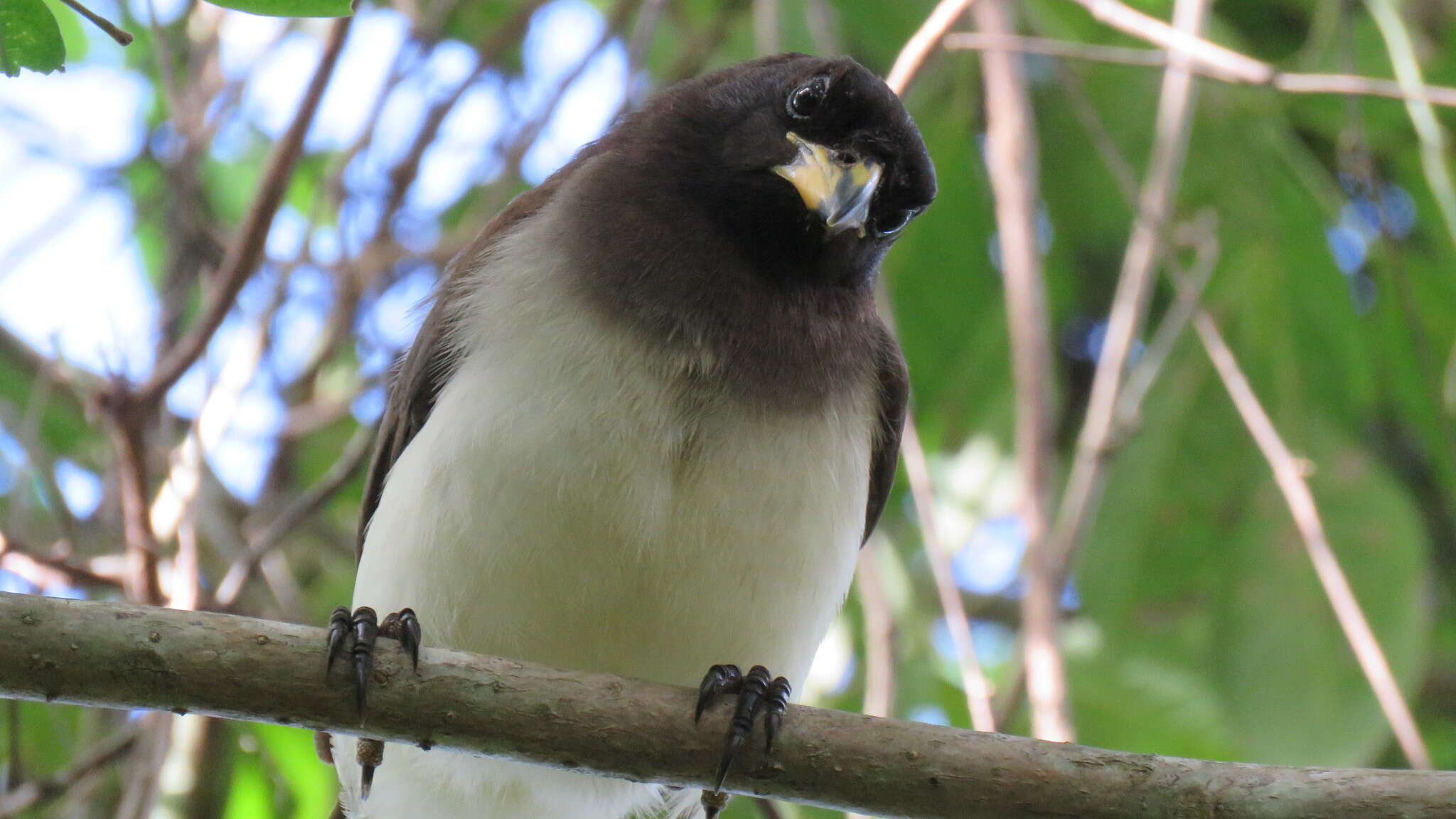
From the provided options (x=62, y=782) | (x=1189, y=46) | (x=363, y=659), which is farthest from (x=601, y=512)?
(x=1189, y=46)

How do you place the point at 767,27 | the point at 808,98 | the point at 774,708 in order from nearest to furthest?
the point at 774,708, the point at 808,98, the point at 767,27

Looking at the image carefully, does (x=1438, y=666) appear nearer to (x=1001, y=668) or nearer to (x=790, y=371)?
(x=1001, y=668)

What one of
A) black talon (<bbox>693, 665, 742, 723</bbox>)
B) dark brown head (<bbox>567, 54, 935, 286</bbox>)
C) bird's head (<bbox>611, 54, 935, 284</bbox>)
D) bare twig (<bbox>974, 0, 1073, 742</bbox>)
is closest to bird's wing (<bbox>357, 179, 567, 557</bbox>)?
dark brown head (<bbox>567, 54, 935, 286</bbox>)

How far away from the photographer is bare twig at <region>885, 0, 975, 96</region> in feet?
12.7

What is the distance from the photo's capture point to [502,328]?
3.49 m

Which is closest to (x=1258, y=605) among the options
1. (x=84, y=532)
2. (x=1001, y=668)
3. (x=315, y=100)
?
(x=1001, y=668)

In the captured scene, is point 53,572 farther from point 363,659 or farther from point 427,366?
point 363,659

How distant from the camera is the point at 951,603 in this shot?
3.92 metres

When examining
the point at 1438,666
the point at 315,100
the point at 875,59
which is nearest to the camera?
the point at 315,100

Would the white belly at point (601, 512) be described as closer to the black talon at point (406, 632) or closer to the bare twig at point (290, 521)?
the black talon at point (406, 632)

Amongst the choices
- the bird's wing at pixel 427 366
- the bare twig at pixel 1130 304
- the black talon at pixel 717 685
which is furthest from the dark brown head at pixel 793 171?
the black talon at pixel 717 685

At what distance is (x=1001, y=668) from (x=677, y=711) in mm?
4051

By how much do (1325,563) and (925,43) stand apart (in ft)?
5.39

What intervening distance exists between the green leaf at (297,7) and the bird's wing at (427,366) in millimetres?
1352
